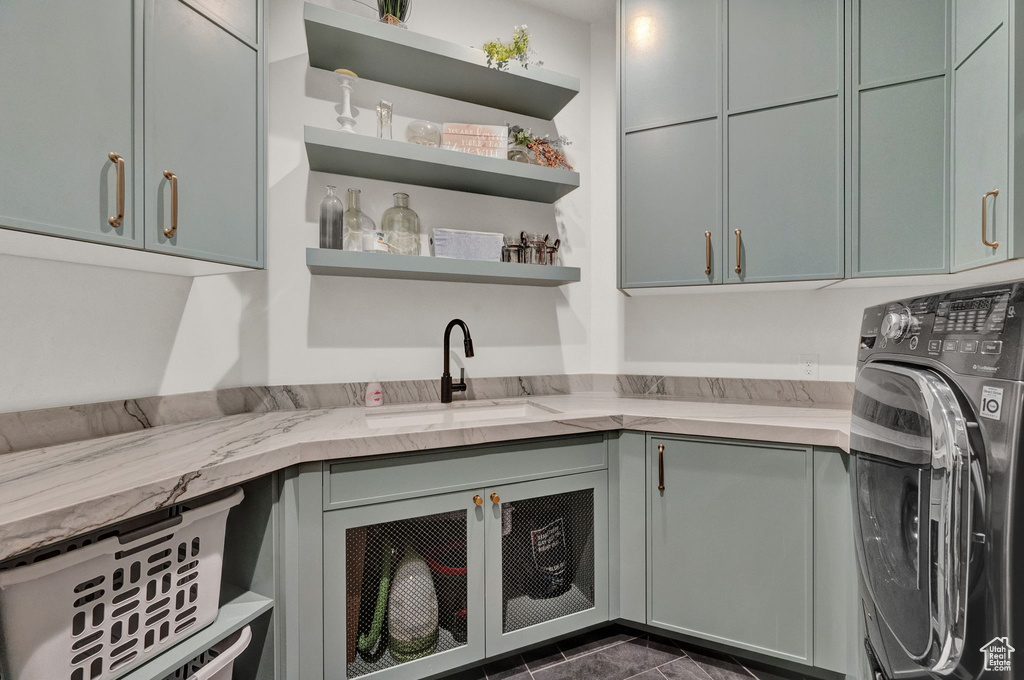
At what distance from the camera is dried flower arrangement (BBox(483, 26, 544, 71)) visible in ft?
6.32

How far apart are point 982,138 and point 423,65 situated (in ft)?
6.57

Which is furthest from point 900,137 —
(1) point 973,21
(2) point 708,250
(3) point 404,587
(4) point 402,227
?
(3) point 404,587

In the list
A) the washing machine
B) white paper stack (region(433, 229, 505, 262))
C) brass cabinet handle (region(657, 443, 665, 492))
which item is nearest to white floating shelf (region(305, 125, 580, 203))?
white paper stack (region(433, 229, 505, 262))

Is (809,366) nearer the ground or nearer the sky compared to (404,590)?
nearer the sky

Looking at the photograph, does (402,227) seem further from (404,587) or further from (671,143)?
(404,587)

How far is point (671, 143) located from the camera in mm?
2033

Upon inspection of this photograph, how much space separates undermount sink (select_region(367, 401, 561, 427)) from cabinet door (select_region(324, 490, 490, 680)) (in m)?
0.29

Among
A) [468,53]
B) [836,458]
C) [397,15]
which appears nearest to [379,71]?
[397,15]

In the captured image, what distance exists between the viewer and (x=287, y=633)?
1.30 m

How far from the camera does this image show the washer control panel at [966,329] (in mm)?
676

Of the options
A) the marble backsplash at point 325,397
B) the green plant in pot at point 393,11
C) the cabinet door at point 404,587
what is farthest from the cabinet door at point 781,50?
the cabinet door at point 404,587

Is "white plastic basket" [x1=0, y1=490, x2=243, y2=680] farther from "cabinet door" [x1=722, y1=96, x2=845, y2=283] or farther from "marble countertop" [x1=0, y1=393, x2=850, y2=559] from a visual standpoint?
"cabinet door" [x1=722, y1=96, x2=845, y2=283]

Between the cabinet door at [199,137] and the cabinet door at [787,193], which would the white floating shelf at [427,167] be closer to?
the cabinet door at [199,137]

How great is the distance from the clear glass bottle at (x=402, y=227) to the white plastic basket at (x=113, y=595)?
3.62 feet
